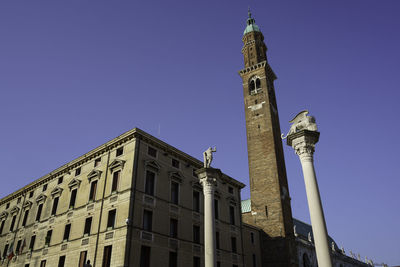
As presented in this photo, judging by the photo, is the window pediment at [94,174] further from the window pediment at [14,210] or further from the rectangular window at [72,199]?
the window pediment at [14,210]

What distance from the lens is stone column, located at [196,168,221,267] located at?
17109 millimetres

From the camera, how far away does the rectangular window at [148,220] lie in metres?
25.2

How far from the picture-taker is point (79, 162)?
1226 inches

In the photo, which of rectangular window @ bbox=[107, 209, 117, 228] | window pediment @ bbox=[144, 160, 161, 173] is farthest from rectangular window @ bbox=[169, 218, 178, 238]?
rectangular window @ bbox=[107, 209, 117, 228]

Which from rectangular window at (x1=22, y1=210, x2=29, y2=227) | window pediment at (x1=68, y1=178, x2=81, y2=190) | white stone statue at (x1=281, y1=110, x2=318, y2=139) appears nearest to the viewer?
white stone statue at (x1=281, y1=110, x2=318, y2=139)

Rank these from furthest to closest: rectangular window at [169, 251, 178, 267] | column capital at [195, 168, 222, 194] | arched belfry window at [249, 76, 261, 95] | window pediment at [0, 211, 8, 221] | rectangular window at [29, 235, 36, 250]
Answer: arched belfry window at [249, 76, 261, 95], window pediment at [0, 211, 8, 221], rectangular window at [29, 235, 36, 250], rectangular window at [169, 251, 178, 267], column capital at [195, 168, 222, 194]

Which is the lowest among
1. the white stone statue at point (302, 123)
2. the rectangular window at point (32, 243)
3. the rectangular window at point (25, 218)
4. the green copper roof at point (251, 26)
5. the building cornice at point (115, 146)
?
the rectangular window at point (32, 243)

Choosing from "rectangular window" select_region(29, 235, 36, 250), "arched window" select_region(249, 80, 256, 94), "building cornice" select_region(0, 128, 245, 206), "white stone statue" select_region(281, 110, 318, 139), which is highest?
"arched window" select_region(249, 80, 256, 94)

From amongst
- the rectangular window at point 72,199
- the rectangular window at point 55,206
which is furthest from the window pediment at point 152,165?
the rectangular window at point 55,206

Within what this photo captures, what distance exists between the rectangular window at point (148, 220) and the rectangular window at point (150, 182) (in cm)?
156

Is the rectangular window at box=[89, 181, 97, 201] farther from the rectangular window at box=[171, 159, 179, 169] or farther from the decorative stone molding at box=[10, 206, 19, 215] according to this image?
the decorative stone molding at box=[10, 206, 19, 215]

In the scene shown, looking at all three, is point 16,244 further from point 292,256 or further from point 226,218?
point 292,256

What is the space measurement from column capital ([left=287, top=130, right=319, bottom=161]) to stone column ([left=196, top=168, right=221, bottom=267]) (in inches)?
232

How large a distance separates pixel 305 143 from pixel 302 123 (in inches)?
49.9
